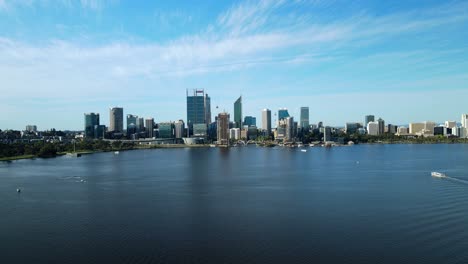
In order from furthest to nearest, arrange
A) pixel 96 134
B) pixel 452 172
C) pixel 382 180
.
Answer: pixel 96 134, pixel 452 172, pixel 382 180

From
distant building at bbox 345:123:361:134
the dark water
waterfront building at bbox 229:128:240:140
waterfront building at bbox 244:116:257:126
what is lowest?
the dark water

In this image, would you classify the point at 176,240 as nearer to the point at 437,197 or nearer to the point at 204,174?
the point at 437,197

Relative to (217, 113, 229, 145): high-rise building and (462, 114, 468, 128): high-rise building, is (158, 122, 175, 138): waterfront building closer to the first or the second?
(217, 113, 229, 145): high-rise building

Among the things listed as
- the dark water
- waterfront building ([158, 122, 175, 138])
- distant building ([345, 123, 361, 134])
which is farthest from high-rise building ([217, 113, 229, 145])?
the dark water

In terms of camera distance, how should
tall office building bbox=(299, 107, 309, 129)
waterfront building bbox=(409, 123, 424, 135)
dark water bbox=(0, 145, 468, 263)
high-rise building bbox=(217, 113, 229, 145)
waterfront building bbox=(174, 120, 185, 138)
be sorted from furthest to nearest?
1. tall office building bbox=(299, 107, 309, 129)
2. waterfront building bbox=(409, 123, 424, 135)
3. waterfront building bbox=(174, 120, 185, 138)
4. high-rise building bbox=(217, 113, 229, 145)
5. dark water bbox=(0, 145, 468, 263)

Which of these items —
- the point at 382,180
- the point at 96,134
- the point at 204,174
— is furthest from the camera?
the point at 96,134

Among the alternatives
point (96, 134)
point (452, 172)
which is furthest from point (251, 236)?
point (96, 134)
